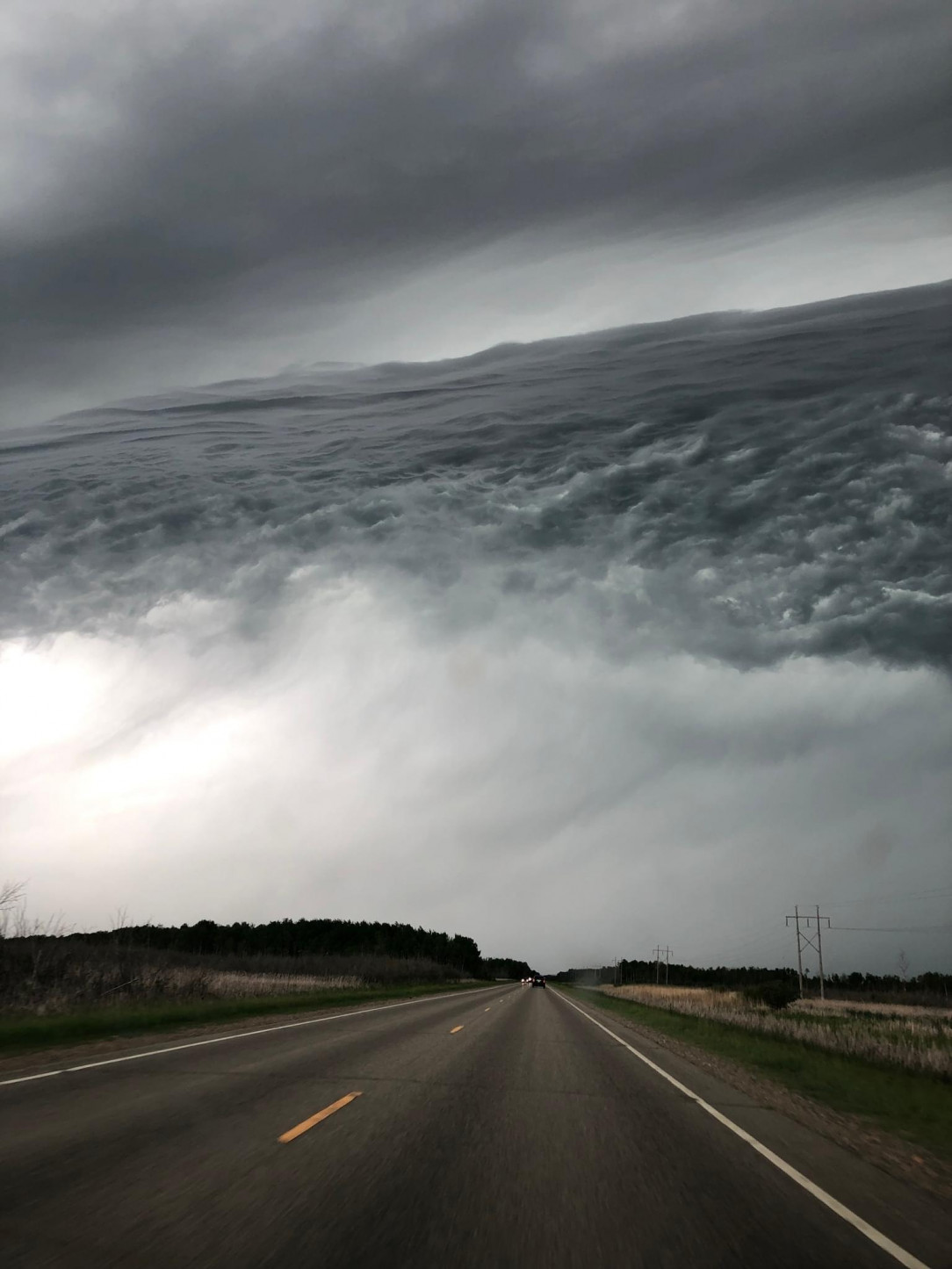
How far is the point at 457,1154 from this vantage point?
6727 millimetres

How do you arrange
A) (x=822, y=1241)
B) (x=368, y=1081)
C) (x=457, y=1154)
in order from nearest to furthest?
(x=822, y=1241)
(x=457, y=1154)
(x=368, y=1081)

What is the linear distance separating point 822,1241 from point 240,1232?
3.49 metres

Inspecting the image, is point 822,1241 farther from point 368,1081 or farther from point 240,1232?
point 368,1081

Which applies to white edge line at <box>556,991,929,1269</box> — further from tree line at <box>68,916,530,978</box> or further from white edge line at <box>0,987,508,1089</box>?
tree line at <box>68,916,530,978</box>

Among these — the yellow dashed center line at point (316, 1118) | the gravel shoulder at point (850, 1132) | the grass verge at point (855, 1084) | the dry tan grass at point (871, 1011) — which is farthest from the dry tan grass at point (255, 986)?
the dry tan grass at point (871, 1011)

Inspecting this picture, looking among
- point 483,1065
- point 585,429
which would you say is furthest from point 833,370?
point 483,1065

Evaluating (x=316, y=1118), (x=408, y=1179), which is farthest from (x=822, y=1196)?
(x=316, y=1118)

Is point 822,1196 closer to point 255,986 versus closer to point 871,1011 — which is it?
point 255,986

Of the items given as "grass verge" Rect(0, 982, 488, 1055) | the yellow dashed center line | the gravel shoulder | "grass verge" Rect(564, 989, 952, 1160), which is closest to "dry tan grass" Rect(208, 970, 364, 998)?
"grass verge" Rect(0, 982, 488, 1055)

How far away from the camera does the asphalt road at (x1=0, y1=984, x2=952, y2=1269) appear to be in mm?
4520

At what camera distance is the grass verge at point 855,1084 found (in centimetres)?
1002

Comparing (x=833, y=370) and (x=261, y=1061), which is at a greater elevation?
(x=833, y=370)

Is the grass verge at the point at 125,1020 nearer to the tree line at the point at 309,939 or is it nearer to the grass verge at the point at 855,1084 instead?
the grass verge at the point at 855,1084

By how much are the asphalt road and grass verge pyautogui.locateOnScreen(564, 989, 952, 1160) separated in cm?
165
